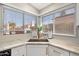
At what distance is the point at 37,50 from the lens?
1.41 m

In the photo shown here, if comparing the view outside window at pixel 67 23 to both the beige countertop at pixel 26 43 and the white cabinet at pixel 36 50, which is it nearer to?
the beige countertop at pixel 26 43

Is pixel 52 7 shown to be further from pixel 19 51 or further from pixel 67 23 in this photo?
pixel 19 51

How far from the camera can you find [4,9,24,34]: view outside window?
1.32 m

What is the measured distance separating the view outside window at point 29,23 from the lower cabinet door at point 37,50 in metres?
0.24

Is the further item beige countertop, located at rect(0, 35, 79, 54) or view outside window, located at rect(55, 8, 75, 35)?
view outside window, located at rect(55, 8, 75, 35)

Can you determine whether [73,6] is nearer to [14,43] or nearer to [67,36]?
[67,36]

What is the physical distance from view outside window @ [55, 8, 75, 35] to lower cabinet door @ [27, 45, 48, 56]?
1.12 ft

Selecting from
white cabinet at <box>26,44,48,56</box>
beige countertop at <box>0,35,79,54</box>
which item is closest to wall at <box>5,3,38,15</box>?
beige countertop at <box>0,35,79,54</box>

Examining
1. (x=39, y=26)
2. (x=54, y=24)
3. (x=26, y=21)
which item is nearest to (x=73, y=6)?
(x=54, y=24)

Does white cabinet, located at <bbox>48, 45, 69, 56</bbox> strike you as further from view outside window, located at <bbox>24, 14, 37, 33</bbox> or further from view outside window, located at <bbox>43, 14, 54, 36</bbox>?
view outside window, located at <bbox>24, 14, 37, 33</bbox>

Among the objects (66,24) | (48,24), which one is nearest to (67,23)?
(66,24)

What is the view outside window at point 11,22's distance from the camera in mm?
1316

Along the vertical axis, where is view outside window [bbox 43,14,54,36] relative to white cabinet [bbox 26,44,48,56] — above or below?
above

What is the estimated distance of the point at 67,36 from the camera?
4.62 feet
